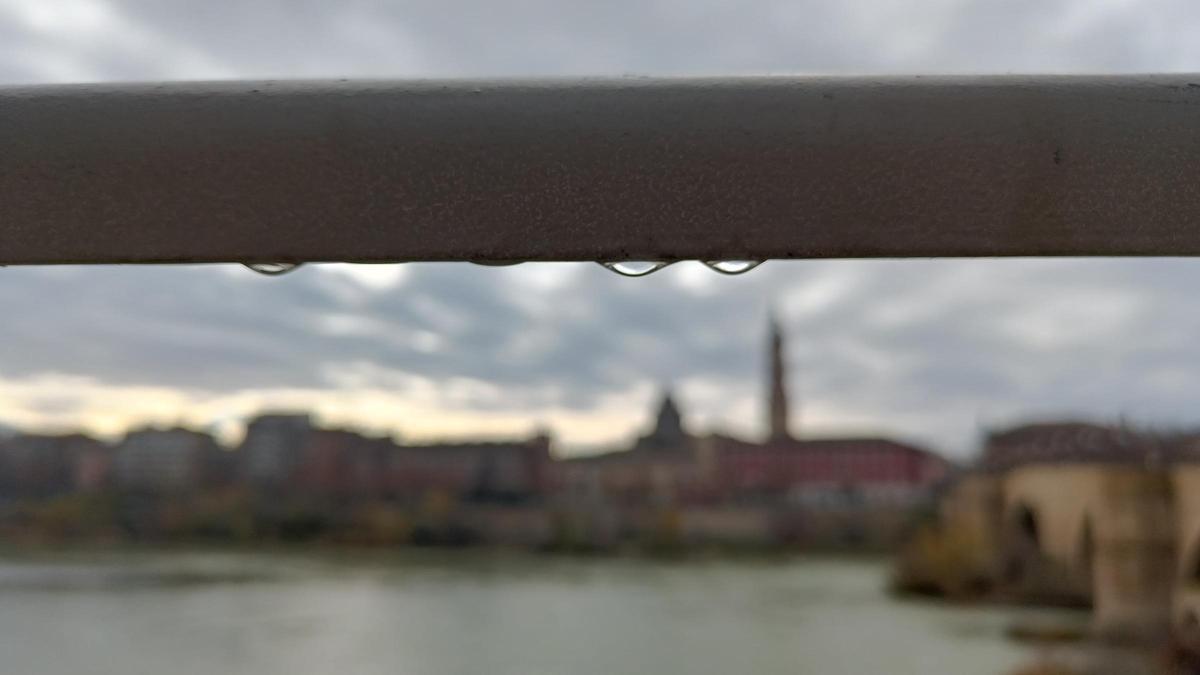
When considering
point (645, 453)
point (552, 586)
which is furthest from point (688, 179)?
point (552, 586)

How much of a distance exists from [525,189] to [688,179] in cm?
9

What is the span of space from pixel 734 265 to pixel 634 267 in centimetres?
6

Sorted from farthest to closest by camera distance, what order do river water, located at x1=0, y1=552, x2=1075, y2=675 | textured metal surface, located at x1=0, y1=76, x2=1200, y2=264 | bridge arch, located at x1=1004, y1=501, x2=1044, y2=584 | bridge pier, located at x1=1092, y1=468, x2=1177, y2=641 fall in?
bridge arch, located at x1=1004, y1=501, x2=1044, y2=584 < river water, located at x1=0, y1=552, x2=1075, y2=675 < bridge pier, located at x1=1092, y1=468, x2=1177, y2=641 < textured metal surface, located at x1=0, y1=76, x2=1200, y2=264

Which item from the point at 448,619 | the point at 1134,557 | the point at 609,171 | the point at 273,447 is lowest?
the point at 448,619

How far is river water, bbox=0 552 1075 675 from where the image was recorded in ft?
3.06

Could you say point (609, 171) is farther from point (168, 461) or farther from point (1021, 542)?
point (1021, 542)

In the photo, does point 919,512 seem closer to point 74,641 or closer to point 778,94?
point 778,94

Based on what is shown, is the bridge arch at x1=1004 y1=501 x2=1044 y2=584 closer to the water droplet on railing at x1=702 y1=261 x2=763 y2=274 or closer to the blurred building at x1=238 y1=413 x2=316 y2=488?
the water droplet on railing at x1=702 y1=261 x2=763 y2=274

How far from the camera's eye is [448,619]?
1198mm

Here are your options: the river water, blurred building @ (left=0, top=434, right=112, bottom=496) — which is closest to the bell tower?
the river water

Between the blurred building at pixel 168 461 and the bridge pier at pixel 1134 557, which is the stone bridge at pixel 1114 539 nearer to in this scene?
the bridge pier at pixel 1134 557

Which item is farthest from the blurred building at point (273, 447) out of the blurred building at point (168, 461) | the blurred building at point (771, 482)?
the blurred building at point (771, 482)

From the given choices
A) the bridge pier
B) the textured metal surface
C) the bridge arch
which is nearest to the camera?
the textured metal surface

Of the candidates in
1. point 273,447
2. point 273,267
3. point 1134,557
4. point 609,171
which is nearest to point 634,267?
point 609,171
